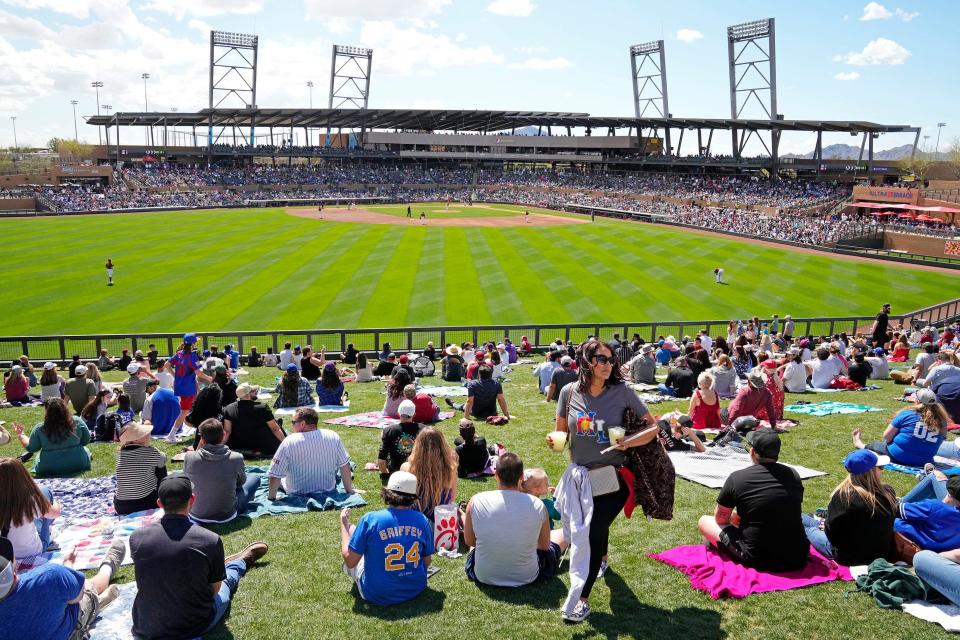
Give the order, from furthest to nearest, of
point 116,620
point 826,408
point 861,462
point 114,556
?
point 826,408, point 861,462, point 114,556, point 116,620

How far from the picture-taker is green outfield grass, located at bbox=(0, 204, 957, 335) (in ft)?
97.4

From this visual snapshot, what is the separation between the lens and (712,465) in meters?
9.09

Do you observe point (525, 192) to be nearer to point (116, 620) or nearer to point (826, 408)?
point (826, 408)

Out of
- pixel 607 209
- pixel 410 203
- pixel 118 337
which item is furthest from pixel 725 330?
pixel 410 203

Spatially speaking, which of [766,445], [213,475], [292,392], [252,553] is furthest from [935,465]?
[292,392]

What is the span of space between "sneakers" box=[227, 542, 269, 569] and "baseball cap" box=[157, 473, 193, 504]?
1.39 m

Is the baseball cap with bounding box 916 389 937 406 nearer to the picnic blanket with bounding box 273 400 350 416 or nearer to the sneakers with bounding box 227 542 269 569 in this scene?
the sneakers with bounding box 227 542 269 569

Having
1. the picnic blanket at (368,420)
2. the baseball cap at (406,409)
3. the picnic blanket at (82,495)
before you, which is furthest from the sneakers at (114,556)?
the picnic blanket at (368,420)

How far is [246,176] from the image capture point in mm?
97312

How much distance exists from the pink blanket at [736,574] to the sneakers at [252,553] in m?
3.71

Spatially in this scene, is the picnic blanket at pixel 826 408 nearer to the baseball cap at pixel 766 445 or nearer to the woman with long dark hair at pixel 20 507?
the baseball cap at pixel 766 445

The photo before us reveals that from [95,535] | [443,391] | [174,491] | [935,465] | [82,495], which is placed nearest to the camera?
[174,491]

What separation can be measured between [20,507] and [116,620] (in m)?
1.24

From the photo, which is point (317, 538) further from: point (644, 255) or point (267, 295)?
point (644, 255)
